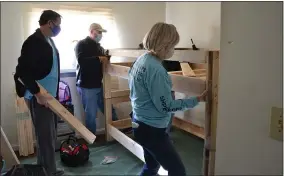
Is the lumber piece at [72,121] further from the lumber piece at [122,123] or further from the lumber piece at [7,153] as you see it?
the lumber piece at [122,123]

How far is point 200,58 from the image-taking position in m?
1.68

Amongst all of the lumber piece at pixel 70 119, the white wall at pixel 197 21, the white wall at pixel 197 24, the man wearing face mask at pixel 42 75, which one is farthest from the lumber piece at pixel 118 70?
the white wall at pixel 197 21

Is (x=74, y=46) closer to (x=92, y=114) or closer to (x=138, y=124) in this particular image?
(x=92, y=114)

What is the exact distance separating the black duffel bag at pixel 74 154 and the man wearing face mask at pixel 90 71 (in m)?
0.54

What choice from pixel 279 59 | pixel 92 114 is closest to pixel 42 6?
pixel 92 114

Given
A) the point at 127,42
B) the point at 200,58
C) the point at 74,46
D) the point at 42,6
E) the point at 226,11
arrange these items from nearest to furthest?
the point at 226,11, the point at 200,58, the point at 42,6, the point at 74,46, the point at 127,42

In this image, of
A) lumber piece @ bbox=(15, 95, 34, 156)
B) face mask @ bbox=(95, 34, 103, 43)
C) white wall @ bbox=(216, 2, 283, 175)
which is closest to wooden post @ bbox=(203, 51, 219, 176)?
white wall @ bbox=(216, 2, 283, 175)

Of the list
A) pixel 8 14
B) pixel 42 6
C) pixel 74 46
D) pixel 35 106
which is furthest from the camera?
pixel 74 46

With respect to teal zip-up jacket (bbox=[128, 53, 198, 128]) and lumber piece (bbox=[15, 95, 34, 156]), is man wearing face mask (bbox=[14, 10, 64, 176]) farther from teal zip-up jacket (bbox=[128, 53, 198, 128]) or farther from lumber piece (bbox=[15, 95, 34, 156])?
lumber piece (bbox=[15, 95, 34, 156])

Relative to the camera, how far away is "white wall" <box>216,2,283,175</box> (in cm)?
66

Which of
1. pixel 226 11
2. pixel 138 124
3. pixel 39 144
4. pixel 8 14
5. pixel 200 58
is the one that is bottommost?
pixel 39 144

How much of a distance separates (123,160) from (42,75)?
131cm

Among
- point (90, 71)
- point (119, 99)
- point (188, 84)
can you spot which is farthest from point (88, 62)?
point (188, 84)

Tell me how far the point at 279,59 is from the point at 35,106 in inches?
66.5
